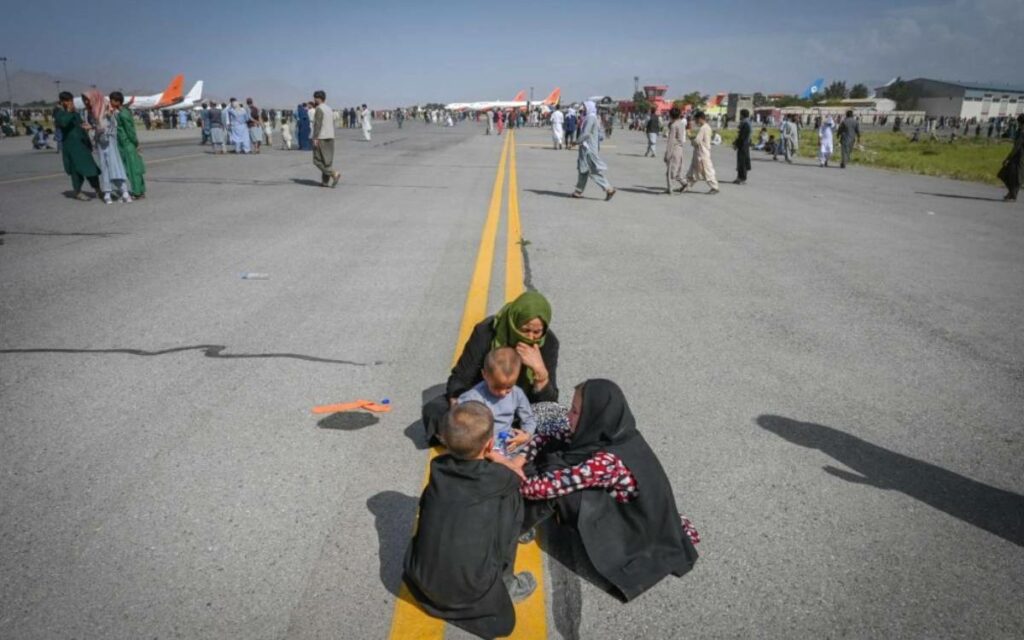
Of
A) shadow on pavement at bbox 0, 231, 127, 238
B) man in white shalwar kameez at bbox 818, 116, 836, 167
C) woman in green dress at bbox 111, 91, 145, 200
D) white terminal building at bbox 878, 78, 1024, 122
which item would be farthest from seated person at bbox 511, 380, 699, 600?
white terminal building at bbox 878, 78, 1024, 122

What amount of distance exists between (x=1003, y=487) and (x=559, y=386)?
2396mm

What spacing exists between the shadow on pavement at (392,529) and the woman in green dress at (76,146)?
11.1m

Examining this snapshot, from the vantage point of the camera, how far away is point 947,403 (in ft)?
13.6

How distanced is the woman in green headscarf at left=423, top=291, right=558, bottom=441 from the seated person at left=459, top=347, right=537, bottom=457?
0.38 ft

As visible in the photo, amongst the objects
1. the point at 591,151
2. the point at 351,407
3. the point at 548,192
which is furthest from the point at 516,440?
the point at 548,192

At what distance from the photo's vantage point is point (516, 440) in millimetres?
3227

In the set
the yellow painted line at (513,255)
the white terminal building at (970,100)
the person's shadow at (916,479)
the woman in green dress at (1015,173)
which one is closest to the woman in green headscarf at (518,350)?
the person's shadow at (916,479)

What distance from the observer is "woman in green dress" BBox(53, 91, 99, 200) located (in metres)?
11.1

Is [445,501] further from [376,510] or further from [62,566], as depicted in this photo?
[62,566]

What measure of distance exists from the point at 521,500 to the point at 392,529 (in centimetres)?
64

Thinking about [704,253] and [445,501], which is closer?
[445,501]

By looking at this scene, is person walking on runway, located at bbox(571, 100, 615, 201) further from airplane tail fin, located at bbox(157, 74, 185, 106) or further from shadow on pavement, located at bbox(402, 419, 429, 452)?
airplane tail fin, located at bbox(157, 74, 185, 106)

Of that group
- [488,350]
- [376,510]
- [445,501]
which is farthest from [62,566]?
[488,350]

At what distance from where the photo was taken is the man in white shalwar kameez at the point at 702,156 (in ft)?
45.1
